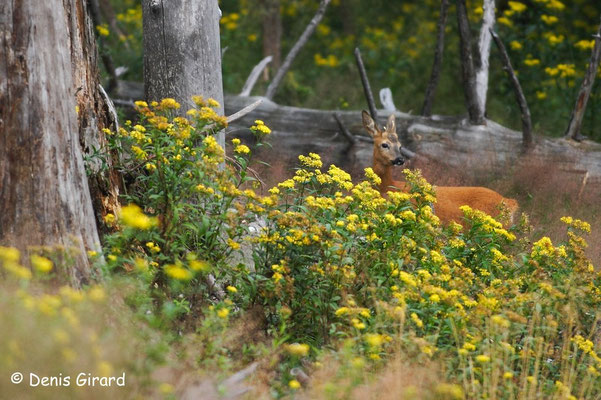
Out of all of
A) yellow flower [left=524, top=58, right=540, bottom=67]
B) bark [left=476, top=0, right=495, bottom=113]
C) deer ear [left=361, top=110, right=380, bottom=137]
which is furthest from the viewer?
yellow flower [left=524, top=58, right=540, bottom=67]

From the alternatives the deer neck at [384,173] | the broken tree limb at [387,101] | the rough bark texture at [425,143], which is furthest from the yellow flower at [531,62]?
the deer neck at [384,173]

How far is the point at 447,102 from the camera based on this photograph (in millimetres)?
14211

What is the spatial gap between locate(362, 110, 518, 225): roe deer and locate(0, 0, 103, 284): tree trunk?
143 inches

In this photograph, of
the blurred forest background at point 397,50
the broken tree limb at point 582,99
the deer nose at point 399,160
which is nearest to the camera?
the deer nose at point 399,160

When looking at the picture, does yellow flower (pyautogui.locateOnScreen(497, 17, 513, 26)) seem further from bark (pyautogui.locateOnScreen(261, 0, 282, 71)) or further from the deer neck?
the deer neck

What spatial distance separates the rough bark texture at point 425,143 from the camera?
9.88 m

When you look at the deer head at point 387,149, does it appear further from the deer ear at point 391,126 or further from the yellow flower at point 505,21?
the yellow flower at point 505,21

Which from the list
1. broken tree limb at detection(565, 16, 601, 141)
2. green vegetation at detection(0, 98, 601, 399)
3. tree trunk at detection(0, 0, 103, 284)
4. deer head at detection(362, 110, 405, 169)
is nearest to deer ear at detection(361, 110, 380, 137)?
deer head at detection(362, 110, 405, 169)

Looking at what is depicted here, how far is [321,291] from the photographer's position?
4.90 metres

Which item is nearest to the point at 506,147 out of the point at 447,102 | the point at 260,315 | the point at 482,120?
the point at 482,120

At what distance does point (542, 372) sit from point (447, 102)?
973 centimetres

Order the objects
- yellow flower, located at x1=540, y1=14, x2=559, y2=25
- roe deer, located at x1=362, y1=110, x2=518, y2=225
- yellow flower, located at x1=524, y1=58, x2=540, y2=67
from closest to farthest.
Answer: roe deer, located at x1=362, y1=110, x2=518, y2=225, yellow flower, located at x1=540, y1=14, x2=559, y2=25, yellow flower, located at x1=524, y1=58, x2=540, y2=67

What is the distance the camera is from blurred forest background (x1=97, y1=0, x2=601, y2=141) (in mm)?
12509

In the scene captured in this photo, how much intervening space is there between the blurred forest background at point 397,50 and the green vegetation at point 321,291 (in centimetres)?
607
